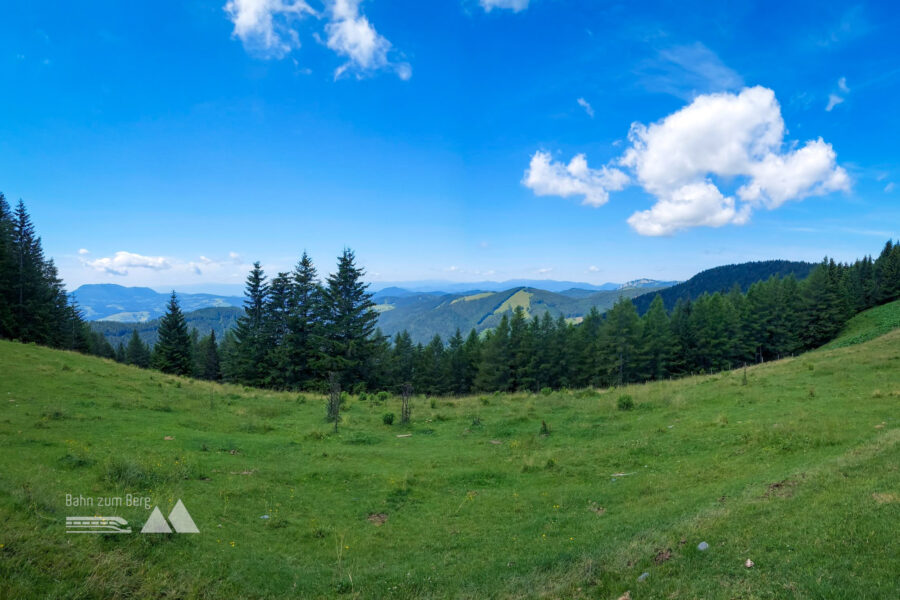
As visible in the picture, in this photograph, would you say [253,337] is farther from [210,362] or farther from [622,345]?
[622,345]

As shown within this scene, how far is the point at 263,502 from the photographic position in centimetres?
1022

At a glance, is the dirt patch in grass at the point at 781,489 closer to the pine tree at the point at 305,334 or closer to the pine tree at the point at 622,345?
the pine tree at the point at 305,334

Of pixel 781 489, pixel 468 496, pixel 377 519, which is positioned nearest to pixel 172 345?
pixel 377 519

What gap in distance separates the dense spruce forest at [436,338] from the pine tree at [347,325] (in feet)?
0.40

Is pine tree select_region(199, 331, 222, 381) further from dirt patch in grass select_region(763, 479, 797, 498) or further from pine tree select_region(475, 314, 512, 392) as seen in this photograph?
dirt patch in grass select_region(763, 479, 797, 498)

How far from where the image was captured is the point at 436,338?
7381 centimetres

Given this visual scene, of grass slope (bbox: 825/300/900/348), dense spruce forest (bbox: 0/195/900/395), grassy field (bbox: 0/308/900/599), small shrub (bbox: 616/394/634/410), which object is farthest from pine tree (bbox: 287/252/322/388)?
grass slope (bbox: 825/300/900/348)

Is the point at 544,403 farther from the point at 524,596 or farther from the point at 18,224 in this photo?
the point at 18,224

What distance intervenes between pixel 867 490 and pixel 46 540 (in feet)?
45.2

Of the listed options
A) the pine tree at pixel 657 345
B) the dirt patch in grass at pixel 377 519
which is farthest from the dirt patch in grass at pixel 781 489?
the pine tree at pixel 657 345

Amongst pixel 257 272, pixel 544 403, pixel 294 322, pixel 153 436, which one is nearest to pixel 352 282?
pixel 294 322

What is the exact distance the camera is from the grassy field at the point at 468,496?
19.4ft

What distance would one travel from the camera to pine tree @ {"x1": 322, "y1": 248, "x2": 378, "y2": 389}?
42906 mm

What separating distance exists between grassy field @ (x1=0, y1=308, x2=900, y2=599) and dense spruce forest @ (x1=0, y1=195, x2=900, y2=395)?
24561mm
